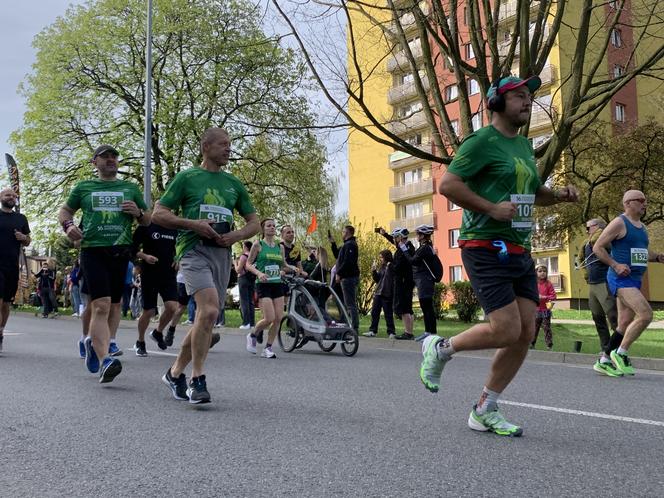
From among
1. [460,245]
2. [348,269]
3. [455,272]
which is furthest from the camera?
[455,272]

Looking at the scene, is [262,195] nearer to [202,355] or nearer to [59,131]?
[59,131]

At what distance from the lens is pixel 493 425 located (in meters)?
4.18

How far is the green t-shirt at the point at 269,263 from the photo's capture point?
9.41 m

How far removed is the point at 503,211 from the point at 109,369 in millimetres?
3542

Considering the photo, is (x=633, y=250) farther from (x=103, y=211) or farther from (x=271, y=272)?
(x=103, y=211)

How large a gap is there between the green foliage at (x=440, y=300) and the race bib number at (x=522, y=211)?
15033 millimetres

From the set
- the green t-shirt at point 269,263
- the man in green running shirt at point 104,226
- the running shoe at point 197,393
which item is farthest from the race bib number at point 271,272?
the running shoe at point 197,393

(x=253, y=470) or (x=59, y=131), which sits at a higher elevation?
(x=59, y=131)

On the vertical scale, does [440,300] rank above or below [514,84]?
below

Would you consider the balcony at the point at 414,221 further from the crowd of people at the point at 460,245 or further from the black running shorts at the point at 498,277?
the black running shorts at the point at 498,277

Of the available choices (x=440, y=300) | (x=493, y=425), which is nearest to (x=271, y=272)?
(x=493, y=425)

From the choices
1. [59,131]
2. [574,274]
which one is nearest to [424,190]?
[574,274]

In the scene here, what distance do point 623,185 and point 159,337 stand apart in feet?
67.1

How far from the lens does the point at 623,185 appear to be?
81.9 ft
